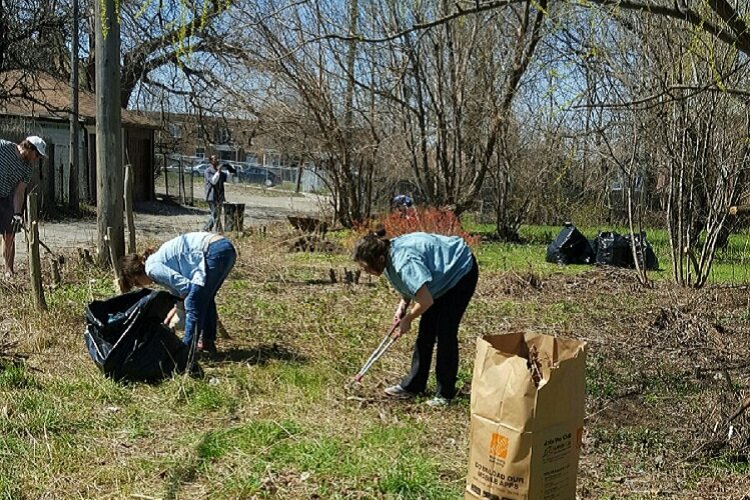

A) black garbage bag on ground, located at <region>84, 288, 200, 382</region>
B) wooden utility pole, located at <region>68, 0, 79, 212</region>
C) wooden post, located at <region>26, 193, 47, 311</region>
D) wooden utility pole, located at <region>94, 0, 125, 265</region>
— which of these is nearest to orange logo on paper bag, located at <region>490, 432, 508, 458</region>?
black garbage bag on ground, located at <region>84, 288, 200, 382</region>

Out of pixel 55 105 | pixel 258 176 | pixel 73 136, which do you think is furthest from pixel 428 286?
pixel 258 176

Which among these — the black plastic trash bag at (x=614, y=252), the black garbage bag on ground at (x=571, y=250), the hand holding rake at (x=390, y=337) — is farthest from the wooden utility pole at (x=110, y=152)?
the black plastic trash bag at (x=614, y=252)

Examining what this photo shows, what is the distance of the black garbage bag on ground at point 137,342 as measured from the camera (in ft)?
16.8

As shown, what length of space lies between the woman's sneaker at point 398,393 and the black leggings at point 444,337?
1.0 inches

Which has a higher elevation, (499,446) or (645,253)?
(645,253)

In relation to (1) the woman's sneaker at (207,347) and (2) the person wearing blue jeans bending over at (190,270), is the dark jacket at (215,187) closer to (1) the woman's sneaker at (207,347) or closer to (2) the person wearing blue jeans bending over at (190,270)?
(1) the woman's sneaker at (207,347)

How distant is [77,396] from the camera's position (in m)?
4.84

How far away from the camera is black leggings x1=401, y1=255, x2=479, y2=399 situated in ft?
15.8

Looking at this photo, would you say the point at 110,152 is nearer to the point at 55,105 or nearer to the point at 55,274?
the point at 55,274

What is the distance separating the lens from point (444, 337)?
190 inches

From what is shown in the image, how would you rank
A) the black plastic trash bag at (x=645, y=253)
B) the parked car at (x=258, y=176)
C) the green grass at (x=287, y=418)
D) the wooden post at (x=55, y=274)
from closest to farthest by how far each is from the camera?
the green grass at (x=287, y=418)
the wooden post at (x=55, y=274)
the black plastic trash bag at (x=645, y=253)
the parked car at (x=258, y=176)

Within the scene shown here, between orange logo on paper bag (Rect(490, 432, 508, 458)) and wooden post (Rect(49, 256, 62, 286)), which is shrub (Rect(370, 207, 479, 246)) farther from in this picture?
orange logo on paper bag (Rect(490, 432, 508, 458))

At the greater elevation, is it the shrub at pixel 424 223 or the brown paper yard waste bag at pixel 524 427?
the shrub at pixel 424 223

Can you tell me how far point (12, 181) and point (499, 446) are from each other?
23.9 feet
